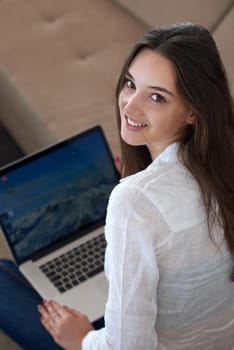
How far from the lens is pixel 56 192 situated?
5.24ft

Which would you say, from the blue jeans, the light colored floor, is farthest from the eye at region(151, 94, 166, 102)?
the light colored floor

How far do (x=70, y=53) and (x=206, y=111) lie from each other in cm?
124

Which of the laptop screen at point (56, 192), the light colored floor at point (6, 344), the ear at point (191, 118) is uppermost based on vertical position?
the ear at point (191, 118)

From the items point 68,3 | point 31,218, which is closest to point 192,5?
point 68,3

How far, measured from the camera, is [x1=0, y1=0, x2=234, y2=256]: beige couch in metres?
2.03

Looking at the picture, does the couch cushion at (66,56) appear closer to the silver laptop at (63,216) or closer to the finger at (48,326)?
the silver laptop at (63,216)

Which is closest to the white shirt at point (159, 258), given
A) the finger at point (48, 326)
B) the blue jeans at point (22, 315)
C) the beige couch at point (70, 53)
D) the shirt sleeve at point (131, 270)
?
the shirt sleeve at point (131, 270)

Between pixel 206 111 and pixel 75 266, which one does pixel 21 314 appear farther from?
pixel 206 111

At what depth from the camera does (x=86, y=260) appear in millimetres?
1588

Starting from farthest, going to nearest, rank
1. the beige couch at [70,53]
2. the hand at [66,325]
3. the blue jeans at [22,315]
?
the beige couch at [70,53], the blue jeans at [22,315], the hand at [66,325]

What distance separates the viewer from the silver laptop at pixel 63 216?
5.04ft

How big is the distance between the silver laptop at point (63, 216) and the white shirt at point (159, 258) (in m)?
0.37

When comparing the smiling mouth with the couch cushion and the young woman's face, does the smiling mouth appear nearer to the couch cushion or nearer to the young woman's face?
the young woman's face

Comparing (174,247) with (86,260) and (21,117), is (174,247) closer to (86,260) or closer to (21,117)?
(86,260)
